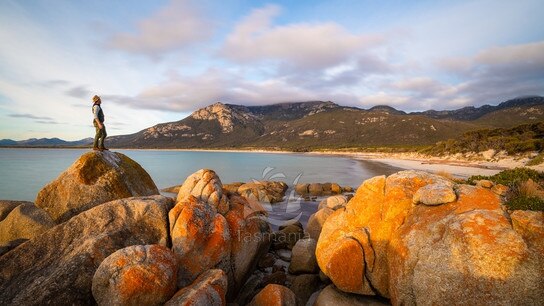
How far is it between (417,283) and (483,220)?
2.02m

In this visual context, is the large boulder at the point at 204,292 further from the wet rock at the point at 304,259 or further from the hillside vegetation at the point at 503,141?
the hillside vegetation at the point at 503,141

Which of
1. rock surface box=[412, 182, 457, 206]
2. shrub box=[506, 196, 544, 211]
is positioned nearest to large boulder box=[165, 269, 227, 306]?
rock surface box=[412, 182, 457, 206]

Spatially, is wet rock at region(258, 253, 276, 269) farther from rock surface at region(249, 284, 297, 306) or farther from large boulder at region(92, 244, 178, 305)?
large boulder at region(92, 244, 178, 305)

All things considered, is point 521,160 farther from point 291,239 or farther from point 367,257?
point 367,257

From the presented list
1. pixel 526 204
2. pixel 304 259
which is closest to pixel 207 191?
pixel 304 259

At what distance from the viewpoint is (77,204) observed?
10.8 meters

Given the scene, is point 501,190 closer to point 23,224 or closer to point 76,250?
point 76,250

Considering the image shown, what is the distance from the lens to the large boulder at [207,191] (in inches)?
407

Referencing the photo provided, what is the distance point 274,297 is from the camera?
758 centimetres

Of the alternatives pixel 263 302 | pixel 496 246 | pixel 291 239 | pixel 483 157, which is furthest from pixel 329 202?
pixel 483 157

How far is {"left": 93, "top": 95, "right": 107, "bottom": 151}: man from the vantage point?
13.2 metres

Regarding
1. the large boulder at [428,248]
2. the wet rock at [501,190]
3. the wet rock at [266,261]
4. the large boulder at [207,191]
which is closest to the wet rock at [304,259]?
the wet rock at [266,261]

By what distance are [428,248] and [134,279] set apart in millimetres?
6634

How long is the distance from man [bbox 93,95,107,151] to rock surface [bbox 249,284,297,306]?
401 inches
